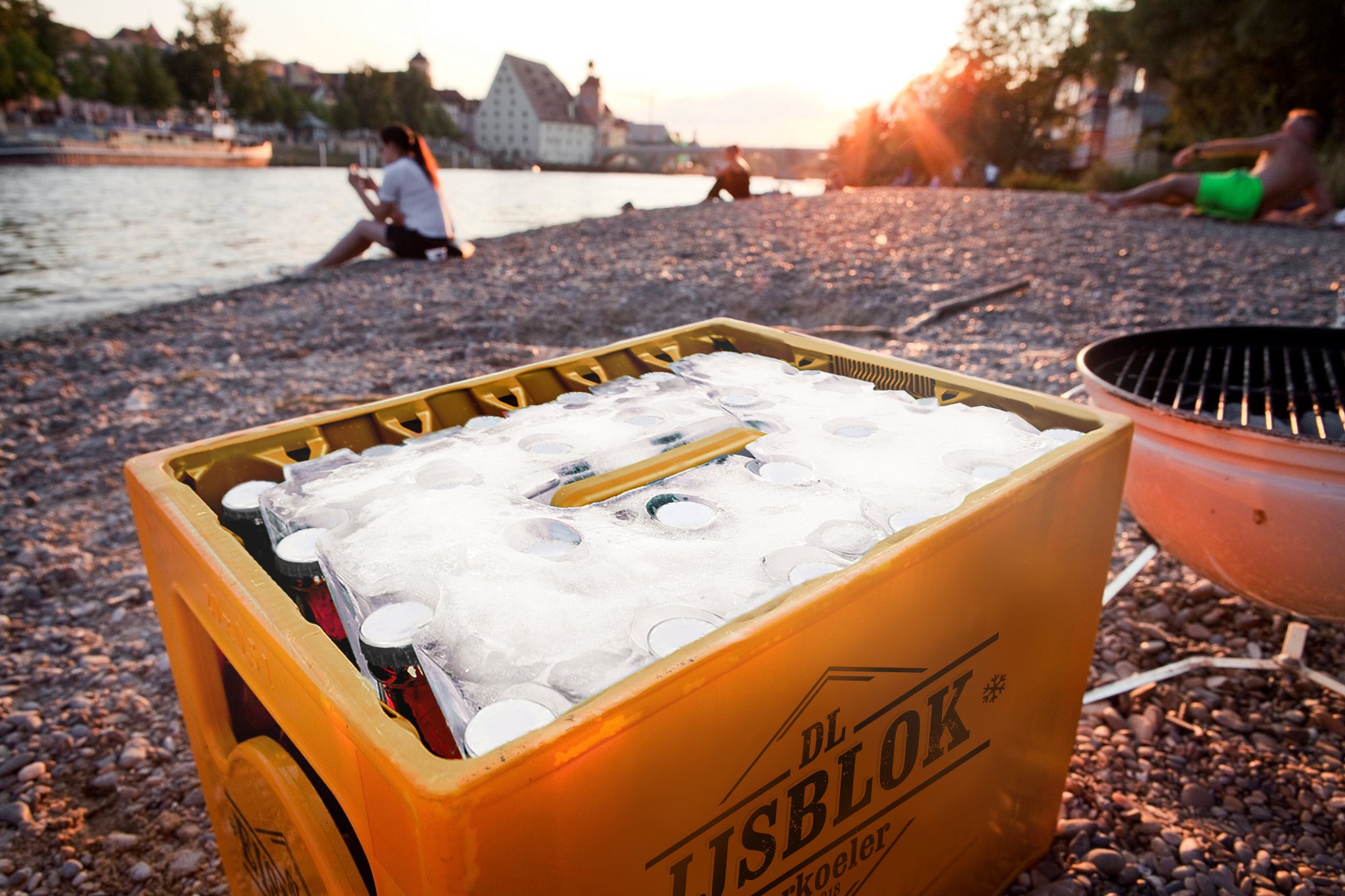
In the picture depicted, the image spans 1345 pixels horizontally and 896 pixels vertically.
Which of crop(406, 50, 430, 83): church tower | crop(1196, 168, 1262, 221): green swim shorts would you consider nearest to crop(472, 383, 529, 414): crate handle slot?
crop(1196, 168, 1262, 221): green swim shorts

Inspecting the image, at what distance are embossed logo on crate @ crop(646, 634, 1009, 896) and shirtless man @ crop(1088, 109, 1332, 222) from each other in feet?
29.0

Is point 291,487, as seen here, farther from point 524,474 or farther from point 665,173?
point 665,173

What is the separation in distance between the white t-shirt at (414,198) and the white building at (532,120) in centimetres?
7487

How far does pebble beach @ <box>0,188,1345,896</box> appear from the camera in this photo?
154 cm

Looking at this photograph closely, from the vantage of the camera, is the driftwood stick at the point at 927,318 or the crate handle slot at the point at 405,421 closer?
the crate handle slot at the point at 405,421

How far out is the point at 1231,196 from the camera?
816cm

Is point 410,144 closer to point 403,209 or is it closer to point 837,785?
point 403,209

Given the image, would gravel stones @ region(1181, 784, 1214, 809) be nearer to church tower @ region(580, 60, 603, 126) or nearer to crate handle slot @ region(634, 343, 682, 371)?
crate handle slot @ region(634, 343, 682, 371)

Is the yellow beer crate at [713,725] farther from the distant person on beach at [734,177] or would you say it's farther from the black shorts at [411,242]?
the distant person on beach at [734,177]

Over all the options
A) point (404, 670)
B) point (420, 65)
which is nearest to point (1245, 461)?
point (404, 670)

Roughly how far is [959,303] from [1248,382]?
11.9 feet

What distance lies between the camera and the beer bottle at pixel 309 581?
91 cm

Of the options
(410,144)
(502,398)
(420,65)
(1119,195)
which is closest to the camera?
(502,398)

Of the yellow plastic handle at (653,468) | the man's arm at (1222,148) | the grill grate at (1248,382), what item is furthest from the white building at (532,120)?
the yellow plastic handle at (653,468)
